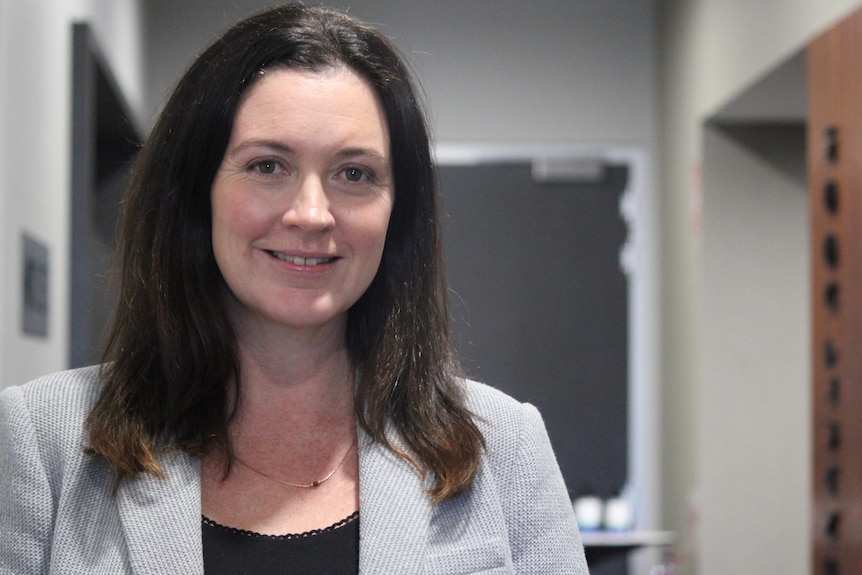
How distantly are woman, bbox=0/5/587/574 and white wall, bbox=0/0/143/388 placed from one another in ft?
3.11

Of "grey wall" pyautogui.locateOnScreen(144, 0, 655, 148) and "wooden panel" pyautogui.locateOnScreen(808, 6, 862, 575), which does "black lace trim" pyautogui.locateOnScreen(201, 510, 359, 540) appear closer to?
"wooden panel" pyautogui.locateOnScreen(808, 6, 862, 575)

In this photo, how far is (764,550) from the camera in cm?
498

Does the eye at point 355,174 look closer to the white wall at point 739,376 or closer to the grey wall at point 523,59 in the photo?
the white wall at point 739,376

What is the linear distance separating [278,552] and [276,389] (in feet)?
0.76

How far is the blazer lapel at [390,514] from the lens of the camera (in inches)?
58.2

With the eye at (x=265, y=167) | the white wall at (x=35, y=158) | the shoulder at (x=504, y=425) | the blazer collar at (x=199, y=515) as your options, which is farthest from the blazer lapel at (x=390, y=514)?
the white wall at (x=35, y=158)

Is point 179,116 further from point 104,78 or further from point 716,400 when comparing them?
point 716,400

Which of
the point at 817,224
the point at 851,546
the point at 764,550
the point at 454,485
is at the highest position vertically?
the point at 817,224

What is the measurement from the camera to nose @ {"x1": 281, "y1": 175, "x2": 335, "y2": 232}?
149cm

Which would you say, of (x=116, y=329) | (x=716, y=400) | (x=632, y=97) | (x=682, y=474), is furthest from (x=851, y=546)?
(x=632, y=97)

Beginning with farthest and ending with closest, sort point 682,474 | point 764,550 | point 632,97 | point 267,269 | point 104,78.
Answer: point 632,97 → point 682,474 → point 764,550 → point 104,78 → point 267,269

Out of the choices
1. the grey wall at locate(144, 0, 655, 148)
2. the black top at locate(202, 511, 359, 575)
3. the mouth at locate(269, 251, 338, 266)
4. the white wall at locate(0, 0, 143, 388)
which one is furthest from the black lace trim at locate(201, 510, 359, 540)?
the grey wall at locate(144, 0, 655, 148)

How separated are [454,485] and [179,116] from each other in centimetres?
56

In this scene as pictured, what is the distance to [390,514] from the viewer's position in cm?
151
